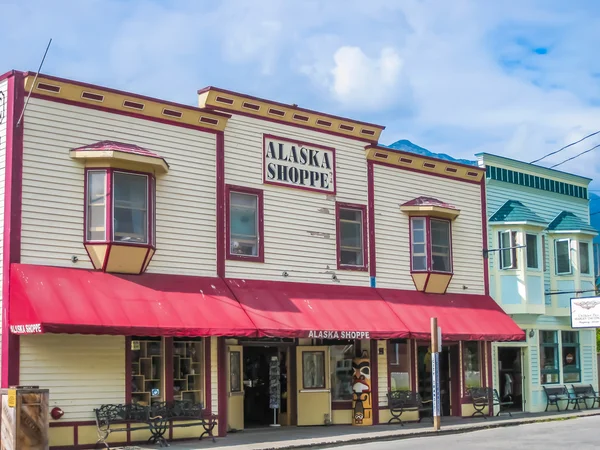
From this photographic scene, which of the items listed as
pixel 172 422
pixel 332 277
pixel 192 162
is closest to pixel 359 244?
pixel 332 277

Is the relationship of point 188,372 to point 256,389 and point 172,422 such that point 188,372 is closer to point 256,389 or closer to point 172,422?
point 172,422

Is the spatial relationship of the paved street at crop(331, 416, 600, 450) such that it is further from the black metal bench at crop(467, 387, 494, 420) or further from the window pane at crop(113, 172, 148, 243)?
the window pane at crop(113, 172, 148, 243)

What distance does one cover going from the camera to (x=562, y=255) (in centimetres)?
3158

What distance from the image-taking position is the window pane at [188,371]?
67.5 ft

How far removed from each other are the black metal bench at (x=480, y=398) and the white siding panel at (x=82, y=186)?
9653 millimetres

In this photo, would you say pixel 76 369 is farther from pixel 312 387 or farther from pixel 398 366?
pixel 398 366

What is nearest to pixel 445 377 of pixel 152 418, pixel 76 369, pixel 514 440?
pixel 514 440

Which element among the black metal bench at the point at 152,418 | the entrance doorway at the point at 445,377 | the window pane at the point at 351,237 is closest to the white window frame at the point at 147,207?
the black metal bench at the point at 152,418

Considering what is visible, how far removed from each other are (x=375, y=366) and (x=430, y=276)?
3.09 meters

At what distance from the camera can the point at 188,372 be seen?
20828mm

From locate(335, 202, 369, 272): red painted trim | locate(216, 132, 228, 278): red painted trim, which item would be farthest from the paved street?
locate(216, 132, 228, 278): red painted trim

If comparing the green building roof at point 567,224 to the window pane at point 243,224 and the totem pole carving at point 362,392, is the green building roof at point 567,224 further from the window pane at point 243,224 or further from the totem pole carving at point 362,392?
the window pane at point 243,224

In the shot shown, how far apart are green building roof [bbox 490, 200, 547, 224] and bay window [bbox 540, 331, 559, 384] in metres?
3.89

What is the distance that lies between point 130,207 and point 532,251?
587 inches
